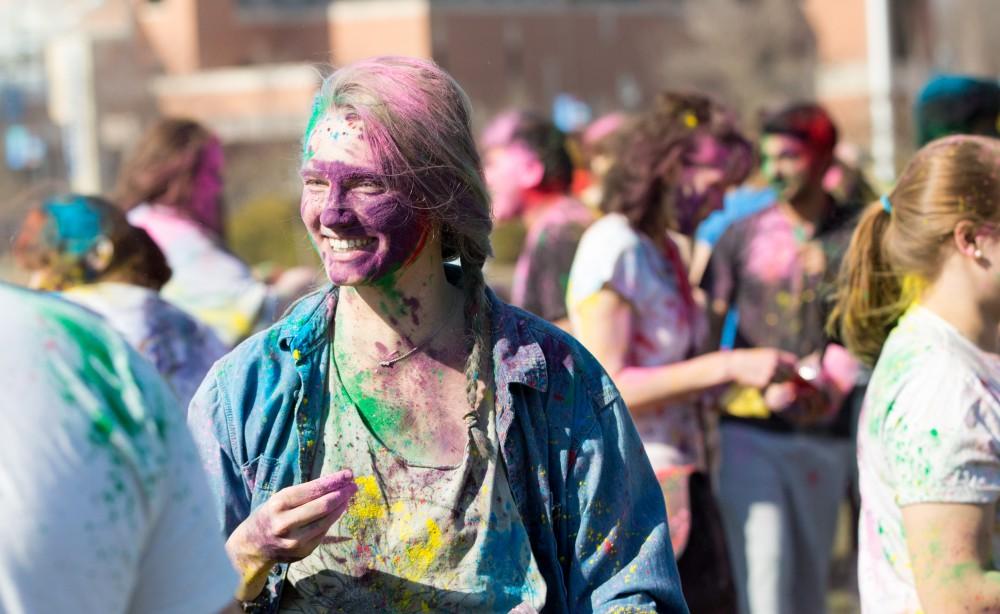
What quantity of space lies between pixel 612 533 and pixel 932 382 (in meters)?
0.78

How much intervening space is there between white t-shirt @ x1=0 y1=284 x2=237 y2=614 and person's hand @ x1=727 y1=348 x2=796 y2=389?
101 inches

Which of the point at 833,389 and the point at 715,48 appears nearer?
the point at 833,389

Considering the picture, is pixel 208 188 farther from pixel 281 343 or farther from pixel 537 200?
pixel 281 343

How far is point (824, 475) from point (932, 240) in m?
2.53

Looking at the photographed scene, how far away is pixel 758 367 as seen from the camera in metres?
3.98

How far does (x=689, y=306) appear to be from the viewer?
4.45 metres

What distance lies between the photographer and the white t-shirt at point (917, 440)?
2768 millimetres

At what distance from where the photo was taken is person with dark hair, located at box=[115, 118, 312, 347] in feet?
17.8

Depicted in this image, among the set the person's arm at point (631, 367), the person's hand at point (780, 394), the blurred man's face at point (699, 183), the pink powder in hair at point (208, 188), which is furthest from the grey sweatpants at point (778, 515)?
the pink powder in hair at point (208, 188)

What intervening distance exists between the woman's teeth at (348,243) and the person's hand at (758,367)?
1689mm

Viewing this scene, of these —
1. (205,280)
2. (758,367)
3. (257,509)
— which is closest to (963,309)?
(758,367)

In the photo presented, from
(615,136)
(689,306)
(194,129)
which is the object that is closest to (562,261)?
(615,136)

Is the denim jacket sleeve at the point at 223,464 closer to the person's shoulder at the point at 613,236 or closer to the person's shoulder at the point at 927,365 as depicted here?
the person's shoulder at the point at 927,365

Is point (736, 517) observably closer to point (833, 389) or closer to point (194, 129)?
point (833, 389)
